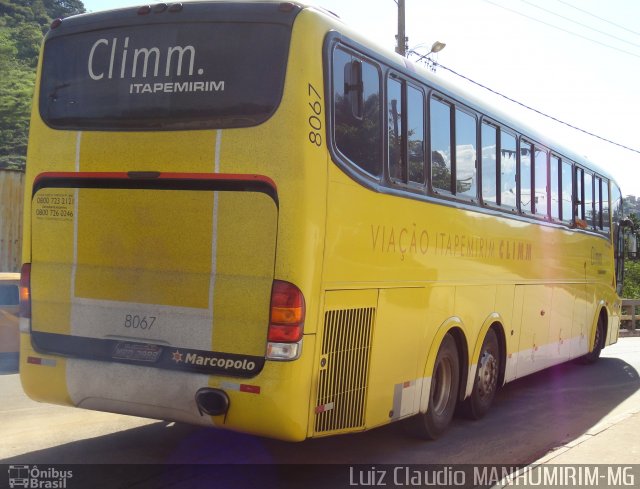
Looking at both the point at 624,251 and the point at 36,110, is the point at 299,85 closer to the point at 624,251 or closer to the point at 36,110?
the point at 36,110

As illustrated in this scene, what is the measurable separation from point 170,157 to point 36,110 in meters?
1.43

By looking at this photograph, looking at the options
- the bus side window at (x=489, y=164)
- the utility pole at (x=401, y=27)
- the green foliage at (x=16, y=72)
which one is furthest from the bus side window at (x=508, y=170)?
the green foliage at (x=16, y=72)

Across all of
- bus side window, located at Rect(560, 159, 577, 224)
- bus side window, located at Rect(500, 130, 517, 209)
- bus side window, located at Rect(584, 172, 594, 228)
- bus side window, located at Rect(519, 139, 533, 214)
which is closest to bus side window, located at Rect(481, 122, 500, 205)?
bus side window, located at Rect(500, 130, 517, 209)

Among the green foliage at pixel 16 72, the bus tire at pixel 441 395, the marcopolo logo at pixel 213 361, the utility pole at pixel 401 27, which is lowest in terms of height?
the bus tire at pixel 441 395

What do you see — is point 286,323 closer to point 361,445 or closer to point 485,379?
point 361,445

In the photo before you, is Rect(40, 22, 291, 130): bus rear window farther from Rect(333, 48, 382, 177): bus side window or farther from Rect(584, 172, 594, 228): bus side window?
Rect(584, 172, 594, 228): bus side window

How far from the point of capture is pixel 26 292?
6.22 metres

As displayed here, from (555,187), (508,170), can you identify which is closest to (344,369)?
(508,170)

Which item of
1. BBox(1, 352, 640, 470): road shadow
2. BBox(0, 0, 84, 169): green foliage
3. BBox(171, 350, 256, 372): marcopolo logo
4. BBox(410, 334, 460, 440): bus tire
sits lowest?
BBox(1, 352, 640, 470): road shadow

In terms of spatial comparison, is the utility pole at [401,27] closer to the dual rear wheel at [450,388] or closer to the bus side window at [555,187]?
the bus side window at [555,187]

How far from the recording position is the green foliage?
131 ft

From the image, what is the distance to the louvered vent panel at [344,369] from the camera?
221 inches

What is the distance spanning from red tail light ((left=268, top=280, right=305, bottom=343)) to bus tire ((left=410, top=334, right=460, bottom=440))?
2.47 meters

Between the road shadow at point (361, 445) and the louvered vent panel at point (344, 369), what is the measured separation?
0.99 meters
